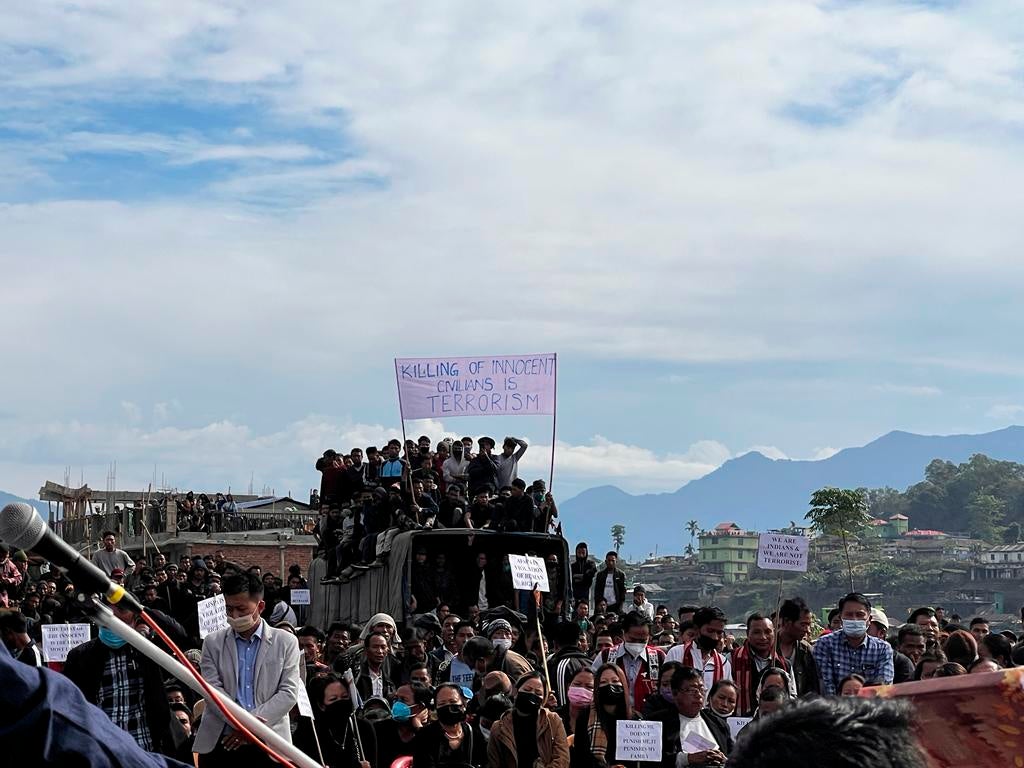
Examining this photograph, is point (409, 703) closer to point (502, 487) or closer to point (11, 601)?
point (11, 601)

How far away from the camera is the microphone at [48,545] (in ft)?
10.4

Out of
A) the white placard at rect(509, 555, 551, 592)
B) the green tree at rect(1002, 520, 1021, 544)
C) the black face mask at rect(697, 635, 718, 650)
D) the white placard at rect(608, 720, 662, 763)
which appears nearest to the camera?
the white placard at rect(608, 720, 662, 763)

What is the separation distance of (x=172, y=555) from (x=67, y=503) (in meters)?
14.6

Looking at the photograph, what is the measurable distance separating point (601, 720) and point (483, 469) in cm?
1142

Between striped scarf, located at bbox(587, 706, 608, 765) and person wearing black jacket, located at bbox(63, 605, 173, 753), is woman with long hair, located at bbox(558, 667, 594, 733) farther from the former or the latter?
person wearing black jacket, located at bbox(63, 605, 173, 753)

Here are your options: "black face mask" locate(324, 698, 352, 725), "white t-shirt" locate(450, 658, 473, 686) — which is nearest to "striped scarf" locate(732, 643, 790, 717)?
"black face mask" locate(324, 698, 352, 725)

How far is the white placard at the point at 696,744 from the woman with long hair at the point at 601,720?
28.8 inches

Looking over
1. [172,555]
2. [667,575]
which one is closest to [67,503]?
[172,555]

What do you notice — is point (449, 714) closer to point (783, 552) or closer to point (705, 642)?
point (705, 642)

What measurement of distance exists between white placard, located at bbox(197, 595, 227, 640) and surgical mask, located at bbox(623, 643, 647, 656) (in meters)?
3.57

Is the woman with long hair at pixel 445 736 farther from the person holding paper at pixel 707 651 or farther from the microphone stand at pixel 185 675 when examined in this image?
the microphone stand at pixel 185 675

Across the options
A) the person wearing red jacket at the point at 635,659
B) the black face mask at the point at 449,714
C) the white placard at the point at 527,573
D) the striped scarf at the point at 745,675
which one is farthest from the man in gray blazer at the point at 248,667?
the white placard at the point at 527,573

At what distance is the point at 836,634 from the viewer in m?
11.5

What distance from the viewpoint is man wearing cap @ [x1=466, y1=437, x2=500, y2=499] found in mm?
22625
